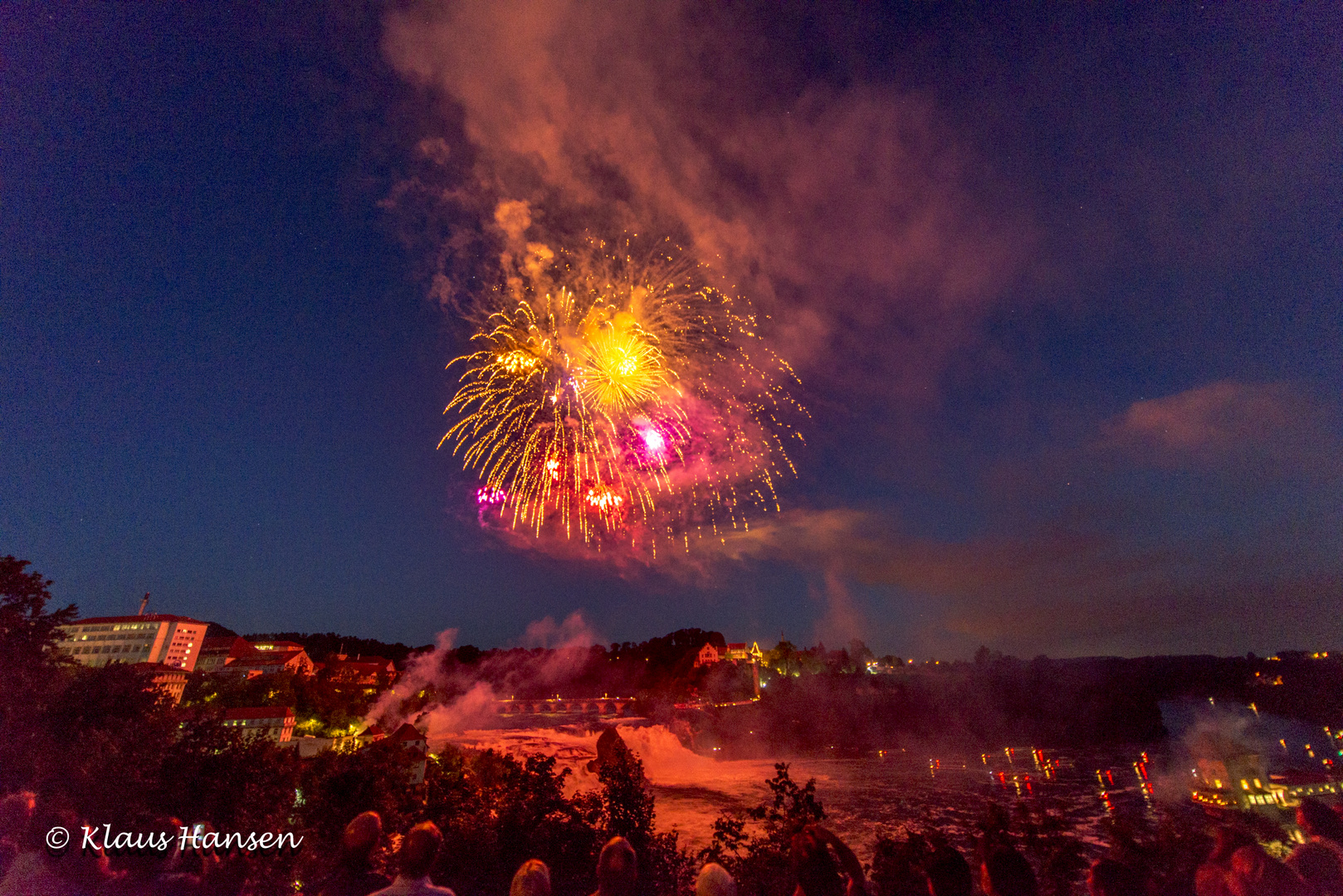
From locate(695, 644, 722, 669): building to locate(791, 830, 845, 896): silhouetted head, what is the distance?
378 ft

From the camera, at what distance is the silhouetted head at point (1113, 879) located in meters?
4.68

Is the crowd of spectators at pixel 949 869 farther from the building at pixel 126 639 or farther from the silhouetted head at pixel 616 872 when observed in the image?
the building at pixel 126 639

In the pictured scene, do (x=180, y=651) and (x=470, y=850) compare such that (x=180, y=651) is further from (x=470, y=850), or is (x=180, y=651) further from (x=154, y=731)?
(x=470, y=850)

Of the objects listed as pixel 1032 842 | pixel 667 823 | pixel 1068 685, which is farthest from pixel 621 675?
pixel 1032 842

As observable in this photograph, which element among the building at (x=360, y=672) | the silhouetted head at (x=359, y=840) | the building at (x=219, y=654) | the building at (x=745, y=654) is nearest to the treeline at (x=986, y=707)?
the building at (x=745, y=654)

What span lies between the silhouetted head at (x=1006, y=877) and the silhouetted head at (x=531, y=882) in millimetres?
3646

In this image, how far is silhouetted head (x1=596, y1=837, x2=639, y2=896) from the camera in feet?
14.9

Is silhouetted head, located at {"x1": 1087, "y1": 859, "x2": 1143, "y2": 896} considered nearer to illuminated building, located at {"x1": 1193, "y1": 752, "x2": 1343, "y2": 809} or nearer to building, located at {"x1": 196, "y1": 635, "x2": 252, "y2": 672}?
illuminated building, located at {"x1": 1193, "y1": 752, "x2": 1343, "y2": 809}

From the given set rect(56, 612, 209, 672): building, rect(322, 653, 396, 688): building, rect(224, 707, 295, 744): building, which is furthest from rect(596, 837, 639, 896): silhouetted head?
rect(56, 612, 209, 672): building

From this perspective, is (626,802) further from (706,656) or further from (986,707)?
(986,707)

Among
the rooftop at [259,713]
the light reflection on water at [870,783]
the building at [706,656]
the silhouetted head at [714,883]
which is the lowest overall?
the light reflection on water at [870,783]

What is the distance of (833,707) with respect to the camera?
10450cm

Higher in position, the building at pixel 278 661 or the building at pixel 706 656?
the building at pixel 706 656

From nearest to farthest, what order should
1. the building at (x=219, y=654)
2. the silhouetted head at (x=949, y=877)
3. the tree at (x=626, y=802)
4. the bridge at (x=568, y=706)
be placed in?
the silhouetted head at (x=949, y=877) < the tree at (x=626, y=802) < the building at (x=219, y=654) < the bridge at (x=568, y=706)
